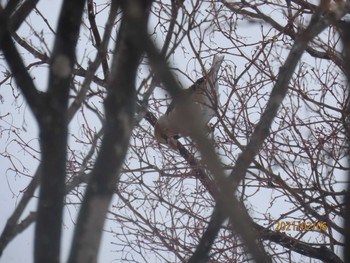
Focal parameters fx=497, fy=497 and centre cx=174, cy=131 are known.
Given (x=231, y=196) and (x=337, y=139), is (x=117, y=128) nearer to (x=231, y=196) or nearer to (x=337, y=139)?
(x=231, y=196)

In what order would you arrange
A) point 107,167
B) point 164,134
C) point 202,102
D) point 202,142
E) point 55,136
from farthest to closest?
point 164,134, point 202,102, point 55,136, point 107,167, point 202,142

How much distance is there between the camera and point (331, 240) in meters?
3.12

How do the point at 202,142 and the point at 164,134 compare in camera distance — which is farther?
the point at 164,134

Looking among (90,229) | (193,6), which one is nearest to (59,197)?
(90,229)

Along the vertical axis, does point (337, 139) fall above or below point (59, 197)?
above

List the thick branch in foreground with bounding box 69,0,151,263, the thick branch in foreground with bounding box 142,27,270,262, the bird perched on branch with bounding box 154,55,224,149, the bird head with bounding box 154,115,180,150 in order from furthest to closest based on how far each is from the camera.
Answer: the bird head with bounding box 154,115,180,150 < the bird perched on branch with bounding box 154,55,224,149 < the thick branch in foreground with bounding box 69,0,151,263 < the thick branch in foreground with bounding box 142,27,270,262

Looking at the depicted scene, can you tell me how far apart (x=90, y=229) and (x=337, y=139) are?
253cm

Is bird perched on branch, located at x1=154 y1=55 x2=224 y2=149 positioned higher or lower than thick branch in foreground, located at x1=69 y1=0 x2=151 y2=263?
higher
